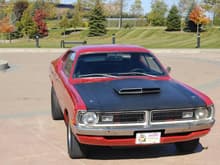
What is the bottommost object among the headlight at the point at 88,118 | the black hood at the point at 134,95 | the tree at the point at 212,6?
the headlight at the point at 88,118

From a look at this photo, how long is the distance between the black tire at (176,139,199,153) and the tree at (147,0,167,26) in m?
62.6

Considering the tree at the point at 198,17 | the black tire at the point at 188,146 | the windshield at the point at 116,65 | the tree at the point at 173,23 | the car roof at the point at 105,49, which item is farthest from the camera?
the tree at the point at 173,23

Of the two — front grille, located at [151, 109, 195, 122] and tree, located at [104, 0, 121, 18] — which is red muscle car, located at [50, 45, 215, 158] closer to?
front grille, located at [151, 109, 195, 122]

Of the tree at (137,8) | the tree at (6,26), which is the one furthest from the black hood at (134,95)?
the tree at (137,8)

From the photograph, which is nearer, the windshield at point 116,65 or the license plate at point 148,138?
the license plate at point 148,138

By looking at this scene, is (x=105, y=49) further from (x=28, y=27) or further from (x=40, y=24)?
(x=40, y=24)

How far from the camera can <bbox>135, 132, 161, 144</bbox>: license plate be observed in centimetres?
496

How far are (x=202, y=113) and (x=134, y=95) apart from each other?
2.78 ft

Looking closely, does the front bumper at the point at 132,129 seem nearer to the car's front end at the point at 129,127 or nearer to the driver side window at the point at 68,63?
the car's front end at the point at 129,127

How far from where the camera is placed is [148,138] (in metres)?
4.98

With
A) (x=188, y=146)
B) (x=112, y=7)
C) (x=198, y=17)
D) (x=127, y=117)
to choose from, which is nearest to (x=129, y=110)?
(x=127, y=117)

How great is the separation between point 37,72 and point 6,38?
2032 inches

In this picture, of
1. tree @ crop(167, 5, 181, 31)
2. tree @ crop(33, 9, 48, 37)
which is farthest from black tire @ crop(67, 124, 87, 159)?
tree @ crop(33, 9, 48, 37)

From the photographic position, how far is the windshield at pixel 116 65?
245 inches
